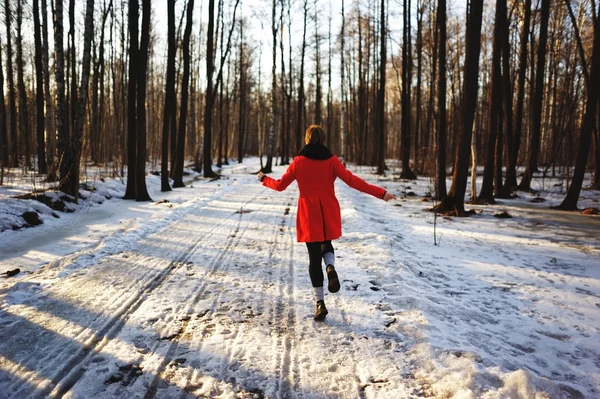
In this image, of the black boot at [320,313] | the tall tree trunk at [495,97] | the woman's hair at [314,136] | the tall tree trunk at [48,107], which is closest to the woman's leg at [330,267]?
the black boot at [320,313]

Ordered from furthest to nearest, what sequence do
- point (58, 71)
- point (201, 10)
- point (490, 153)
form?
point (201, 10) < point (490, 153) < point (58, 71)

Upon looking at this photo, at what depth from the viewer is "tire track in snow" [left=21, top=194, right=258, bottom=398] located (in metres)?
2.62

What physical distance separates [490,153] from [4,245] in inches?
557

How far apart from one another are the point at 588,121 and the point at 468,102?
4271 millimetres

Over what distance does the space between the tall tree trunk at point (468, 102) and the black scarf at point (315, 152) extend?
8.13 metres

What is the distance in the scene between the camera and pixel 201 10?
2788cm

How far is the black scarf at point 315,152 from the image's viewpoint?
386 cm

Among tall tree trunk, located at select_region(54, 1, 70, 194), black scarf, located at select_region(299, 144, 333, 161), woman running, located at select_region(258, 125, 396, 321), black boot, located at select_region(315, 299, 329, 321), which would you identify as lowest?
black boot, located at select_region(315, 299, 329, 321)

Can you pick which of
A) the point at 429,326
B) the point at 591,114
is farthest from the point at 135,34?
the point at 591,114

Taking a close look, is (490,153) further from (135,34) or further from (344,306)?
(135,34)

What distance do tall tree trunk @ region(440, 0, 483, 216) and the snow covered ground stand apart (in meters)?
3.39

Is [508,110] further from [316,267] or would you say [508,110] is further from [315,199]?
[316,267]

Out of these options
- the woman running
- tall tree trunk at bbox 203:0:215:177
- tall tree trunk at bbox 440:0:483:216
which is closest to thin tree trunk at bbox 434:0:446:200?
tall tree trunk at bbox 440:0:483:216

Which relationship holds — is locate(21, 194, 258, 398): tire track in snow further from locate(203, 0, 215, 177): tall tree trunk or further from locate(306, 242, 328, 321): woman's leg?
locate(203, 0, 215, 177): tall tree trunk
